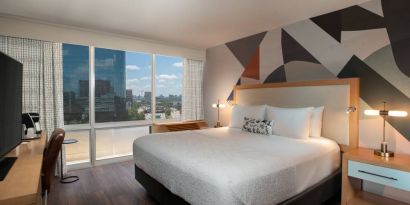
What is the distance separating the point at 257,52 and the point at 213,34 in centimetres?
86

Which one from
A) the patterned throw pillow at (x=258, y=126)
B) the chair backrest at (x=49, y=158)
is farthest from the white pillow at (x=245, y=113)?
the chair backrest at (x=49, y=158)

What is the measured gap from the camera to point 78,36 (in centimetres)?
351

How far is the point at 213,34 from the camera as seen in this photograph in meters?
3.90

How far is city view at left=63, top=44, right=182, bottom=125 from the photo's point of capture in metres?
3.72

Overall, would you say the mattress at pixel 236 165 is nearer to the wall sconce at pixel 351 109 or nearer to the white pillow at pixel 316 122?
the white pillow at pixel 316 122

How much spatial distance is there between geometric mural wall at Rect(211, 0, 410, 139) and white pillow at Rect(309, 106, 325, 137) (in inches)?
19.8

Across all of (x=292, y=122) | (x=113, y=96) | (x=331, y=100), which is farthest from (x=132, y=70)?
(x=331, y=100)

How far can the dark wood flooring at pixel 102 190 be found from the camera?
2543mm

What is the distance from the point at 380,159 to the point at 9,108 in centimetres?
326

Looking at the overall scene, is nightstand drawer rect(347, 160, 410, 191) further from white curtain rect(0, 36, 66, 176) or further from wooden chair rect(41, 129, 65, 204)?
white curtain rect(0, 36, 66, 176)

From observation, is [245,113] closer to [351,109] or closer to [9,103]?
[351,109]

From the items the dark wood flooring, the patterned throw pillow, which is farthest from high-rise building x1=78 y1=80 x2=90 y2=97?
the patterned throw pillow

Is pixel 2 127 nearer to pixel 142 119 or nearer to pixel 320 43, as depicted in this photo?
pixel 142 119

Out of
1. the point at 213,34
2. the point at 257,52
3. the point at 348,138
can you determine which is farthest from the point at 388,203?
the point at 213,34
